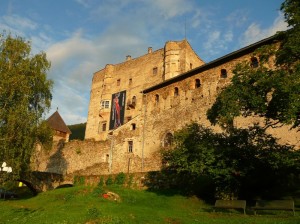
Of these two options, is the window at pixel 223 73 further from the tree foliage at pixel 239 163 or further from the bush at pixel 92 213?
the bush at pixel 92 213

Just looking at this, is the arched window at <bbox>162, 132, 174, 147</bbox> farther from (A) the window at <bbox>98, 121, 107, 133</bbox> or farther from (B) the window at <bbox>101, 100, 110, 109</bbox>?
(B) the window at <bbox>101, 100, 110, 109</bbox>

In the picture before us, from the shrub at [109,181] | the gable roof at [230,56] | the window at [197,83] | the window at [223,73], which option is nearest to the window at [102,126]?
the gable roof at [230,56]

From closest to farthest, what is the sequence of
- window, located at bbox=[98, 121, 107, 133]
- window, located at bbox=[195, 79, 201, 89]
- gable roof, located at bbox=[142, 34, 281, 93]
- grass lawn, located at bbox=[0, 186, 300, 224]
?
grass lawn, located at bbox=[0, 186, 300, 224]
gable roof, located at bbox=[142, 34, 281, 93]
window, located at bbox=[195, 79, 201, 89]
window, located at bbox=[98, 121, 107, 133]

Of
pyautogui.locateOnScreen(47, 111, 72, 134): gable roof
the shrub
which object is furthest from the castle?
pyautogui.locateOnScreen(47, 111, 72, 134): gable roof

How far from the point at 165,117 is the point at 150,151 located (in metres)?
3.80

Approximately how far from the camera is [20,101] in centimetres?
2283

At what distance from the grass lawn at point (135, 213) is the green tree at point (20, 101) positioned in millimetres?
3913

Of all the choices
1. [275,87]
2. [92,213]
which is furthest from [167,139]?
[275,87]

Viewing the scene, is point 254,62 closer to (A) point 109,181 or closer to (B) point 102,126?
(A) point 109,181

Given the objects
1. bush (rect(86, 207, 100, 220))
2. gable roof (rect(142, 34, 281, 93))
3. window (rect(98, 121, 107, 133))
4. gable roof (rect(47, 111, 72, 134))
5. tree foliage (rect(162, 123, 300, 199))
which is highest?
gable roof (rect(142, 34, 281, 93))

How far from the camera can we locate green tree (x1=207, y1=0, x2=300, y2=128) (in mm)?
13703

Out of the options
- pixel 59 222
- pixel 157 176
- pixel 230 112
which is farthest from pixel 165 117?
pixel 59 222

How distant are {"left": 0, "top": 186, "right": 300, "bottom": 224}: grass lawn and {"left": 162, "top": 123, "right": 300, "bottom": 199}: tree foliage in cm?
202

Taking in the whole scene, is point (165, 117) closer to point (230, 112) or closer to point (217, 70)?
point (217, 70)
